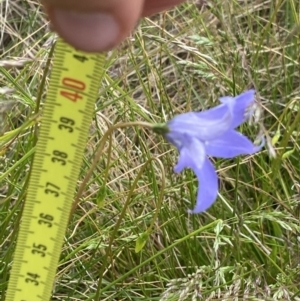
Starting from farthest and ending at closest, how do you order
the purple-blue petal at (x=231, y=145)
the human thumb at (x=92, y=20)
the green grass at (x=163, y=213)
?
the green grass at (x=163, y=213) < the purple-blue petal at (x=231, y=145) < the human thumb at (x=92, y=20)

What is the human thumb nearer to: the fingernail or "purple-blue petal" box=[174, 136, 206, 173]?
the fingernail

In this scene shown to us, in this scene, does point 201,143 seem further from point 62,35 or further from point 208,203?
point 62,35

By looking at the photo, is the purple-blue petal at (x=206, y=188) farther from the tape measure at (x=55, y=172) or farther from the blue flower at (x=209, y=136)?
the tape measure at (x=55, y=172)

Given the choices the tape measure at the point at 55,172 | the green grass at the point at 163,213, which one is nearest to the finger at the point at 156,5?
the tape measure at the point at 55,172

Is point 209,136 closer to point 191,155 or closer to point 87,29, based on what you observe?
point 191,155

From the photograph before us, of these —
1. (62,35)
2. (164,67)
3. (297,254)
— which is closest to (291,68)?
(164,67)

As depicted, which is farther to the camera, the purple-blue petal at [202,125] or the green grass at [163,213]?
the green grass at [163,213]
